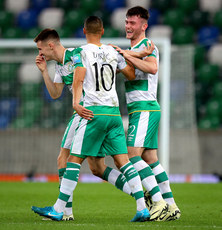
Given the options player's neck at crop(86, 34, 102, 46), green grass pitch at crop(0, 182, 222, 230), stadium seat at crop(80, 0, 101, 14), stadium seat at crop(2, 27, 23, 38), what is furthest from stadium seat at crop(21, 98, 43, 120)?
player's neck at crop(86, 34, 102, 46)

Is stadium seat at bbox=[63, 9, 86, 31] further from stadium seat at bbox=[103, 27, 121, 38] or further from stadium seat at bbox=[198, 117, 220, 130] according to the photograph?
stadium seat at bbox=[198, 117, 220, 130]

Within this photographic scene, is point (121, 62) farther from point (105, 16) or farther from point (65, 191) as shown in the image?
point (105, 16)

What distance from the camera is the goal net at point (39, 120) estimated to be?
12.9 m

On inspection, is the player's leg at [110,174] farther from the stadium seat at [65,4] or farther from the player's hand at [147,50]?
the stadium seat at [65,4]

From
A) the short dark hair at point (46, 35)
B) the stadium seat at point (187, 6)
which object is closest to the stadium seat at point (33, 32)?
the stadium seat at point (187, 6)

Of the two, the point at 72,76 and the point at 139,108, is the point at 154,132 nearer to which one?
the point at 139,108

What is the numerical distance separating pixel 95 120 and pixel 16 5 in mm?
15003

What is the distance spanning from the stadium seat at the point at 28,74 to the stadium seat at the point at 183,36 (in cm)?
462

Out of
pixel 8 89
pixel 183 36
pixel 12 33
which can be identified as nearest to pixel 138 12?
pixel 8 89

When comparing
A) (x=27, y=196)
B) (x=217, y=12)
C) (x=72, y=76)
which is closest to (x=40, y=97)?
(x=27, y=196)

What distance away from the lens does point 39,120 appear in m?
13.1

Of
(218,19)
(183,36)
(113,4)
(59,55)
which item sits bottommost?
(59,55)

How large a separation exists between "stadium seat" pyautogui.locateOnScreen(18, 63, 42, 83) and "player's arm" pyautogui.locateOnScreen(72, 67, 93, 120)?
26.0ft

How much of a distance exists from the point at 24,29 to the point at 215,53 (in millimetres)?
6138
